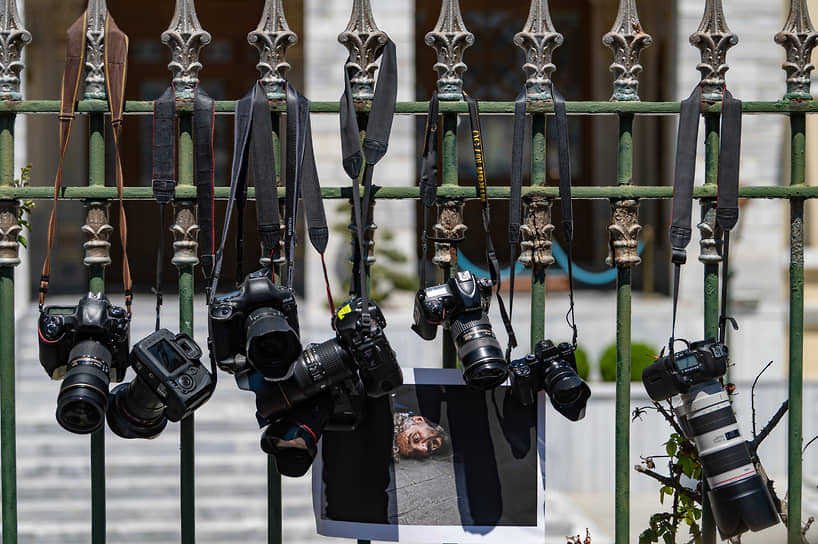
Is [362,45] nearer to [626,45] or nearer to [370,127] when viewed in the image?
[370,127]

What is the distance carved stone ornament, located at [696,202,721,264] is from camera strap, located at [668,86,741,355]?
1.9 inches

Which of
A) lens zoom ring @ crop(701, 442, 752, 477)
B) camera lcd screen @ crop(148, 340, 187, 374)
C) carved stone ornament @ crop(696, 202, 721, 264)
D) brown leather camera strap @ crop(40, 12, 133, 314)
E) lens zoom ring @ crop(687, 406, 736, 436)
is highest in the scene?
brown leather camera strap @ crop(40, 12, 133, 314)

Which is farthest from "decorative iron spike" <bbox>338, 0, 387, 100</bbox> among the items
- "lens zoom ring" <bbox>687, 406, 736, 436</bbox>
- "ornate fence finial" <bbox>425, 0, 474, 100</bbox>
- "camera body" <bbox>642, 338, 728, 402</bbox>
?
"lens zoom ring" <bbox>687, 406, 736, 436</bbox>

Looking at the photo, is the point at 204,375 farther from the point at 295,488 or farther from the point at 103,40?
the point at 295,488

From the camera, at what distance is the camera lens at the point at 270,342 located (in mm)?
2422

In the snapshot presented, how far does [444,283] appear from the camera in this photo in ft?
9.21

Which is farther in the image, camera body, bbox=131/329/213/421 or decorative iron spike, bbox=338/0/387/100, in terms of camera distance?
decorative iron spike, bbox=338/0/387/100

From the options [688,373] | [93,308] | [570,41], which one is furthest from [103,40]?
[570,41]

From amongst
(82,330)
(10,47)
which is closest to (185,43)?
(10,47)

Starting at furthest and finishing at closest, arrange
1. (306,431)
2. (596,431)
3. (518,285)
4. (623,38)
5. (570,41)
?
(570,41) → (518,285) → (596,431) → (623,38) → (306,431)

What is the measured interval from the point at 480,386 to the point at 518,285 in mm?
10519

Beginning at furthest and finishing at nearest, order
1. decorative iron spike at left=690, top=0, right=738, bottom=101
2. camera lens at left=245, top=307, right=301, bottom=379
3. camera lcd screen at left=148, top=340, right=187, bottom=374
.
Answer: decorative iron spike at left=690, top=0, right=738, bottom=101, camera lcd screen at left=148, top=340, right=187, bottom=374, camera lens at left=245, top=307, right=301, bottom=379

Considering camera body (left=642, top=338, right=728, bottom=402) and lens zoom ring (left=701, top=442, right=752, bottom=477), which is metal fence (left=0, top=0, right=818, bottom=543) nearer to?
camera body (left=642, top=338, right=728, bottom=402)

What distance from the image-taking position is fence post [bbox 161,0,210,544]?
2678mm
